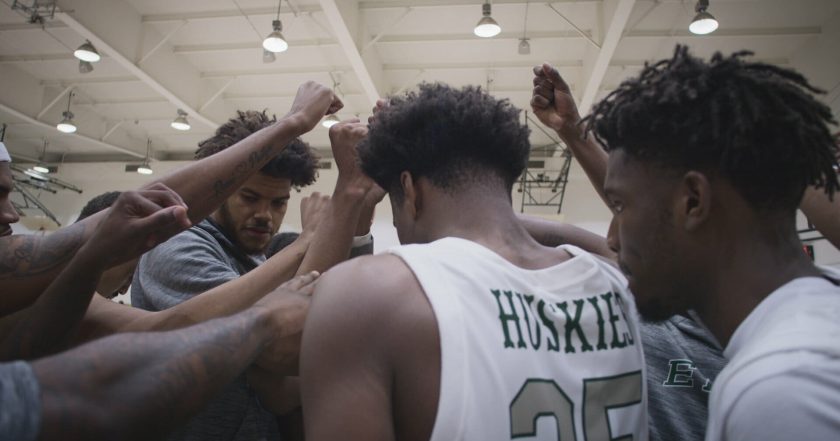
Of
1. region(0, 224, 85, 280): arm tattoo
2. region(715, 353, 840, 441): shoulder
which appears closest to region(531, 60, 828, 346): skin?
region(715, 353, 840, 441): shoulder

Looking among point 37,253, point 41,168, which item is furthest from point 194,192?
point 41,168

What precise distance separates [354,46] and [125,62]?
3.70 meters

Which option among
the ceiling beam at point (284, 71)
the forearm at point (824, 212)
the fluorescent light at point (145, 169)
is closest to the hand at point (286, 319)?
the forearm at point (824, 212)

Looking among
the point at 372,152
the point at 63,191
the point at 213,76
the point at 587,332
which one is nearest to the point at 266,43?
the point at 213,76

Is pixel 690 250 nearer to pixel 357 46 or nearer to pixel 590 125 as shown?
pixel 590 125

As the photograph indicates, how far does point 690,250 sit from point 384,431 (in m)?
0.77

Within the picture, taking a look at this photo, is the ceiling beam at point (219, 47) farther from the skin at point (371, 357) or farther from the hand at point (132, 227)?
the skin at point (371, 357)

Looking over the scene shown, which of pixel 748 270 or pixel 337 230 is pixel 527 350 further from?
pixel 337 230

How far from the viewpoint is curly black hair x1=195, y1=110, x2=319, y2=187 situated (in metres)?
2.36

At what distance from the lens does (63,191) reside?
1359cm

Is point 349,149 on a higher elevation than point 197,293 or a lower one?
higher

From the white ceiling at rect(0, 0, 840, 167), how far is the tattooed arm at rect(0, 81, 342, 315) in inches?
195

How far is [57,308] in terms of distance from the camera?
3.84 feet

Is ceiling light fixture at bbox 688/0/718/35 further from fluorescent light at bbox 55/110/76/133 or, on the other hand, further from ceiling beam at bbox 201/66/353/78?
fluorescent light at bbox 55/110/76/133
